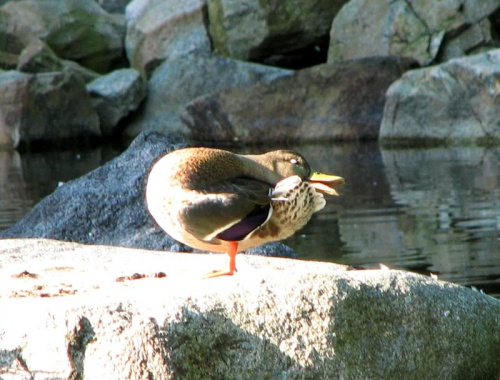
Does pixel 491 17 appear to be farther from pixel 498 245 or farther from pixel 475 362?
pixel 475 362

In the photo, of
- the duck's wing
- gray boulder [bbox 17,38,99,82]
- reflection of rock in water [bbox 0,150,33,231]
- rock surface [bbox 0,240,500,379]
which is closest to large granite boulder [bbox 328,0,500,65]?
gray boulder [bbox 17,38,99,82]

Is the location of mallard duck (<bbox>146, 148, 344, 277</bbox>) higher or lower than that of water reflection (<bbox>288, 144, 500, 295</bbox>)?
higher

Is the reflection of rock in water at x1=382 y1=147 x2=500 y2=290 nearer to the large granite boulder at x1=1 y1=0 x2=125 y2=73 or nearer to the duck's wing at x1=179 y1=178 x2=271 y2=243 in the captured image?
the duck's wing at x1=179 y1=178 x2=271 y2=243

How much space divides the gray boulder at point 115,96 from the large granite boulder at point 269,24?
196cm

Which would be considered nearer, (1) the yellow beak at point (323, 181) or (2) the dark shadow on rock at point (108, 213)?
(1) the yellow beak at point (323, 181)

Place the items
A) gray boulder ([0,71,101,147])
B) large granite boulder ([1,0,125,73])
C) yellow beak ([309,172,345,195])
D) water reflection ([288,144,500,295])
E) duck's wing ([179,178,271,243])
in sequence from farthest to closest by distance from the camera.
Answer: large granite boulder ([1,0,125,73]) < gray boulder ([0,71,101,147]) < water reflection ([288,144,500,295]) < yellow beak ([309,172,345,195]) < duck's wing ([179,178,271,243])

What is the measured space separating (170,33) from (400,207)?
11.3 meters

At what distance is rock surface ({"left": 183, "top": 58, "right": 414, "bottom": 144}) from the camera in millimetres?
15016

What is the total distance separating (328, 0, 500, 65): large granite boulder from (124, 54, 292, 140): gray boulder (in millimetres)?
1608

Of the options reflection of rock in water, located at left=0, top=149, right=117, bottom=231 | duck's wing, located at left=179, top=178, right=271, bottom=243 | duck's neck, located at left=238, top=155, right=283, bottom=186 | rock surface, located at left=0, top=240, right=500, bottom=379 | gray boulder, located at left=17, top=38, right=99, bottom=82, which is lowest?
reflection of rock in water, located at left=0, top=149, right=117, bottom=231

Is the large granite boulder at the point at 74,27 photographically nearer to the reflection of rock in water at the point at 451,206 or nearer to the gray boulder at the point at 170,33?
the gray boulder at the point at 170,33

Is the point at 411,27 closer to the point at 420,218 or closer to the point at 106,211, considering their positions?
the point at 420,218

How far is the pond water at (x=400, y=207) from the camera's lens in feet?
20.6

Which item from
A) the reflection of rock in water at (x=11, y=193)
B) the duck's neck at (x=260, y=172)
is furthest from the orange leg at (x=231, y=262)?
the reflection of rock in water at (x=11, y=193)
